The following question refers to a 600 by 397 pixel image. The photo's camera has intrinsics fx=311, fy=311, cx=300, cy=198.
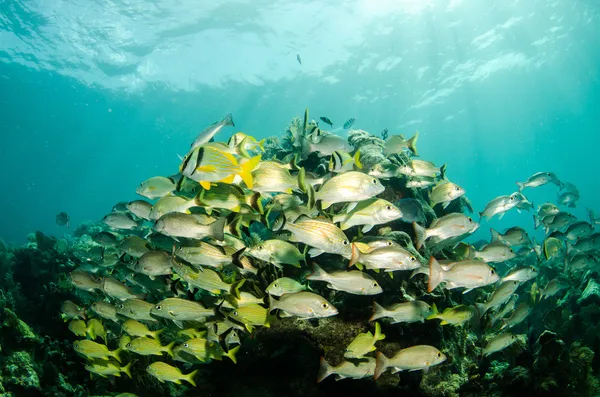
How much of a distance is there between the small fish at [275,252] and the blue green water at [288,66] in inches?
545

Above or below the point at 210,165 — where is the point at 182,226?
below

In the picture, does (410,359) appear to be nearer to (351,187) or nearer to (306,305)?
(306,305)

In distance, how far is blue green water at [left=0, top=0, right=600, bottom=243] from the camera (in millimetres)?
29453

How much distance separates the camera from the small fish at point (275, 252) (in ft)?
13.1

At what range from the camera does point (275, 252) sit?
403 centimetres

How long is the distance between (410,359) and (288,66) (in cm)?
3808

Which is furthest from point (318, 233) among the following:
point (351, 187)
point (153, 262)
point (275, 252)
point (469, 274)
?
point (153, 262)

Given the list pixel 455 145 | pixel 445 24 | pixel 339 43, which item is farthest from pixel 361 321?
pixel 455 145

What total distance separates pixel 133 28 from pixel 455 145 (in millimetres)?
76226

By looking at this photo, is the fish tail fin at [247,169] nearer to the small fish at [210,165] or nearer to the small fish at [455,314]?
the small fish at [210,165]

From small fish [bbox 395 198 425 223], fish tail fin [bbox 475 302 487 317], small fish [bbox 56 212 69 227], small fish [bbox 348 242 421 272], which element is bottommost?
fish tail fin [bbox 475 302 487 317]

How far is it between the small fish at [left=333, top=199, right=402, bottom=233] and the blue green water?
1418 centimetres

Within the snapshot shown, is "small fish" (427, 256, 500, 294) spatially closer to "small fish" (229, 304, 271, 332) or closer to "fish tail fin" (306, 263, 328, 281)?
"fish tail fin" (306, 263, 328, 281)

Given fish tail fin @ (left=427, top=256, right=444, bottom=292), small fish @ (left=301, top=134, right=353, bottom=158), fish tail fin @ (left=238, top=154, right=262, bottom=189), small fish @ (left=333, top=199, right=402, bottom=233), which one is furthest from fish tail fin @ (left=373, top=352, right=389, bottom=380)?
small fish @ (left=301, top=134, right=353, bottom=158)
